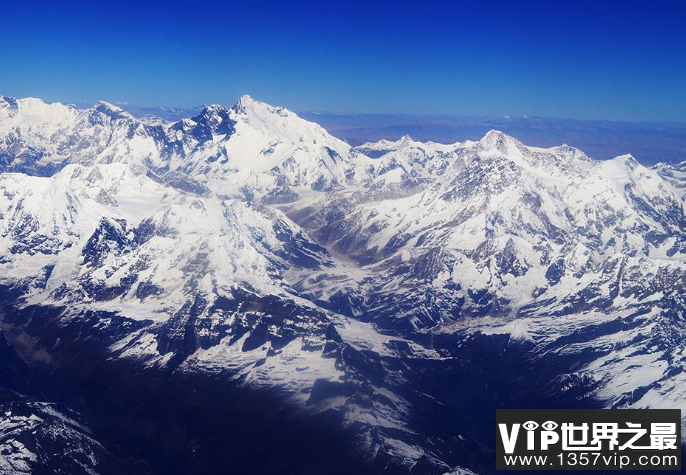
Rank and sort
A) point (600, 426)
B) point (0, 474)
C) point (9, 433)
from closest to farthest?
point (600, 426)
point (0, 474)
point (9, 433)

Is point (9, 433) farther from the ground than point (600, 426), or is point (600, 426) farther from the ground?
point (600, 426)

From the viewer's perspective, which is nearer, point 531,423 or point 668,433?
point 531,423

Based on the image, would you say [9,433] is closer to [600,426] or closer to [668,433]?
[600,426]

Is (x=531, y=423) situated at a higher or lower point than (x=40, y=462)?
higher

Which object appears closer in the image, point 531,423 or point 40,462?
point 531,423

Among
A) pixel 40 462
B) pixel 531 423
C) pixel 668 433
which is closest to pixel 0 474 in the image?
pixel 40 462

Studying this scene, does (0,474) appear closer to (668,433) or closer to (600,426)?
(600,426)

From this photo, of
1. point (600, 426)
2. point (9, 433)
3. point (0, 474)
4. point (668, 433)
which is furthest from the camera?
point (9, 433)

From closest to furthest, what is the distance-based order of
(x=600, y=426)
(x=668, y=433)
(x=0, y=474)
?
(x=600, y=426), (x=668, y=433), (x=0, y=474)

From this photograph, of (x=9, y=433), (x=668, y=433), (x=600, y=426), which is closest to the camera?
(x=600, y=426)

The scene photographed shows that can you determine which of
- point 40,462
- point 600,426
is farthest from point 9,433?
point 600,426
